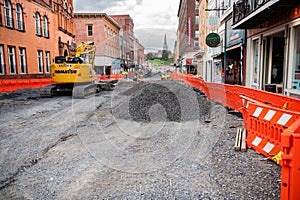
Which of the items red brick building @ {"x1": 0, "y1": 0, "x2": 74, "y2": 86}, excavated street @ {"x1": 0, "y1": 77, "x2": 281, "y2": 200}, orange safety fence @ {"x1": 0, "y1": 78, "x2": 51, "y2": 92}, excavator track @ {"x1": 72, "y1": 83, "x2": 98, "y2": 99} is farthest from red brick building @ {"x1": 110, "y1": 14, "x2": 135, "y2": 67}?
excavated street @ {"x1": 0, "y1": 77, "x2": 281, "y2": 200}

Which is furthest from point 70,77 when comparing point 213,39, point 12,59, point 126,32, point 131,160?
point 126,32

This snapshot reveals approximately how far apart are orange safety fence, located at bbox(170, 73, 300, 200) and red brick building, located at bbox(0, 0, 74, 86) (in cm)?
1693

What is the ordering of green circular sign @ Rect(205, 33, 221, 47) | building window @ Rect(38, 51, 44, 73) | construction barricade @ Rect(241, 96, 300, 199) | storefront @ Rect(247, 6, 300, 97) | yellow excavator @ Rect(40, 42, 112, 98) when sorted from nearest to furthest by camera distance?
construction barricade @ Rect(241, 96, 300, 199) < storefront @ Rect(247, 6, 300, 97) < yellow excavator @ Rect(40, 42, 112, 98) < green circular sign @ Rect(205, 33, 221, 47) < building window @ Rect(38, 51, 44, 73)

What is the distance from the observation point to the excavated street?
344cm

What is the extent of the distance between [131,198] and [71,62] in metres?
12.2

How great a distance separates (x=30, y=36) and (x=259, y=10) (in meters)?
19.3

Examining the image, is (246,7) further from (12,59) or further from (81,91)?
(12,59)

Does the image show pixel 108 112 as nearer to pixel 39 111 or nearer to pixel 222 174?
pixel 39 111

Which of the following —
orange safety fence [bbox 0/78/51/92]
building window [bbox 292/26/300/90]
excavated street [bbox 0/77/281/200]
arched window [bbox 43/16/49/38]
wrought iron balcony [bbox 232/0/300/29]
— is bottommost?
excavated street [bbox 0/77/281/200]

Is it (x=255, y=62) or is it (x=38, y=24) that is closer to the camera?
(x=255, y=62)

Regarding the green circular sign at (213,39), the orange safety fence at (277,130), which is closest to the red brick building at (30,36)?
the green circular sign at (213,39)

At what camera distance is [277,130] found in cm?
414

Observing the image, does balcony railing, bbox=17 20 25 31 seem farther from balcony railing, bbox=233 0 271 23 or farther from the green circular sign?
balcony railing, bbox=233 0 271 23

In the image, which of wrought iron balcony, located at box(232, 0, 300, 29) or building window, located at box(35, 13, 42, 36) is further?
building window, located at box(35, 13, 42, 36)
